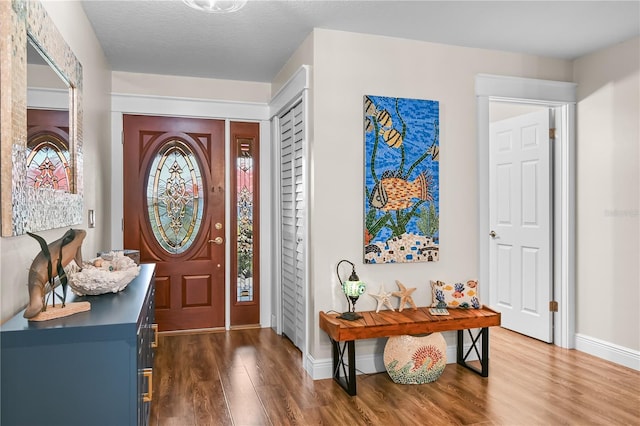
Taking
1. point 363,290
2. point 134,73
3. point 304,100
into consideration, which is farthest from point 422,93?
point 134,73

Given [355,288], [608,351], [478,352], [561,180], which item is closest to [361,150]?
[355,288]

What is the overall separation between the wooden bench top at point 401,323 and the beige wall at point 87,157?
1662mm

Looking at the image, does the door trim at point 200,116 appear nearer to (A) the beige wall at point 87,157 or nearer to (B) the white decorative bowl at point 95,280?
(A) the beige wall at point 87,157

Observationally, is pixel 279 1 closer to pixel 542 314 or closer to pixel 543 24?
pixel 543 24

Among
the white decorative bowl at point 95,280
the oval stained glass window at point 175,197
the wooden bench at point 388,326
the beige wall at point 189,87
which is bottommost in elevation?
the wooden bench at point 388,326

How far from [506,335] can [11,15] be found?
434cm

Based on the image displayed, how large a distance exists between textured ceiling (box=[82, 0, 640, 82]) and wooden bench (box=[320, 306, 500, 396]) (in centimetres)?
197

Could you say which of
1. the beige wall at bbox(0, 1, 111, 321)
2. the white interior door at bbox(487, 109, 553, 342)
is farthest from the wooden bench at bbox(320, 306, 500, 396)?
the beige wall at bbox(0, 1, 111, 321)

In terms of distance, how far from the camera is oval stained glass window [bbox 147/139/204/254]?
449 cm

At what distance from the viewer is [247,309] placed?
15.5ft

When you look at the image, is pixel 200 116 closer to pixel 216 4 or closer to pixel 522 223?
pixel 216 4

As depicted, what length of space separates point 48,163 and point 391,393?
92.3 inches

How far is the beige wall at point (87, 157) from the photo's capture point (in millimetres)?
1767

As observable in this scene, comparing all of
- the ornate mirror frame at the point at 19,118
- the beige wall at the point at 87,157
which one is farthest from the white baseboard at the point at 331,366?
the ornate mirror frame at the point at 19,118
